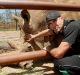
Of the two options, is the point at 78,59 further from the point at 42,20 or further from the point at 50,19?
the point at 42,20

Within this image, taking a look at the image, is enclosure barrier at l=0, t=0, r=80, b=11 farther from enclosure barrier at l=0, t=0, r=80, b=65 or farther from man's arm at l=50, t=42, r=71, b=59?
man's arm at l=50, t=42, r=71, b=59

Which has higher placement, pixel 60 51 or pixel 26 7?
pixel 26 7

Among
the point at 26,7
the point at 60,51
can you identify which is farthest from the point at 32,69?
the point at 26,7

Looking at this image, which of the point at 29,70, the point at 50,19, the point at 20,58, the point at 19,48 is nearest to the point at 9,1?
the point at 20,58

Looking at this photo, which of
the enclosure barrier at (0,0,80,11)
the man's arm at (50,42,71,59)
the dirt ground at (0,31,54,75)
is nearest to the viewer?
the enclosure barrier at (0,0,80,11)

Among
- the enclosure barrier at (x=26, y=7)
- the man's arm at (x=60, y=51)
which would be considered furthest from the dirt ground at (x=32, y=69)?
the enclosure barrier at (x=26, y=7)

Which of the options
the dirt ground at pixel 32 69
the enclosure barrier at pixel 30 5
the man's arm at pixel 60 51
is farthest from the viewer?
the dirt ground at pixel 32 69

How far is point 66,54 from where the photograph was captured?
2.70 metres

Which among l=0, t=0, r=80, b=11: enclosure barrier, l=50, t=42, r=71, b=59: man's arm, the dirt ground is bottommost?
the dirt ground

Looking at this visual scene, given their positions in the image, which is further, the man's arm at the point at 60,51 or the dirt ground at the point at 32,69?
the dirt ground at the point at 32,69

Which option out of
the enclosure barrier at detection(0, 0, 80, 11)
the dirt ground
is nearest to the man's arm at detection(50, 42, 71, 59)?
the enclosure barrier at detection(0, 0, 80, 11)

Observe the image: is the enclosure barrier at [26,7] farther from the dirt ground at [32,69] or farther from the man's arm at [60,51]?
the dirt ground at [32,69]

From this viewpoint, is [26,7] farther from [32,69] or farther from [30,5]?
[32,69]

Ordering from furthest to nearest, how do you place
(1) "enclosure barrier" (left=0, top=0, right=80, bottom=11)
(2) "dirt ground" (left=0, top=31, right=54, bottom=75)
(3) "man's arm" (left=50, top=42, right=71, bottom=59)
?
1. (2) "dirt ground" (left=0, top=31, right=54, bottom=75)
2. (3) "man's arm" (left=50, top=42, right=71, bottom=59)
3. (1) "enclosure barrier" (left=0, top=0, right=80, bottom=11)
